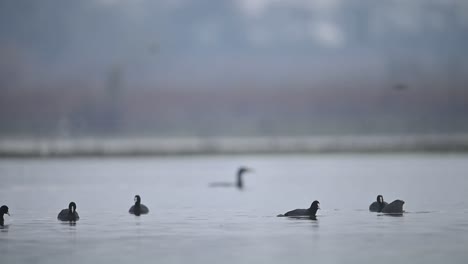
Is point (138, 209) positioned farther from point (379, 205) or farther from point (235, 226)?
point (379, 205)

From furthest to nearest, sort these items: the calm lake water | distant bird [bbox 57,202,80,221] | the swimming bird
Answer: the swimming bird < distant bird [bbox 57,202,80,221] < the calm lake water

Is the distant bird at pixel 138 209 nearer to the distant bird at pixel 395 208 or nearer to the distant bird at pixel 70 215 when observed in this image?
the distant bird at pixel 70 215

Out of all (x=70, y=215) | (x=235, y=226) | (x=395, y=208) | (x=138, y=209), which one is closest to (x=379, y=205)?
(x=395, y=208)

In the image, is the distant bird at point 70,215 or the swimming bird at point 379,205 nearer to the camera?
the distant bird at point 70,215

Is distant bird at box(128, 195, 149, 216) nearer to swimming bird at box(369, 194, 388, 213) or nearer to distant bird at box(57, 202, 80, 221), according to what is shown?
distant bird at box(57, 202, 80, 221)

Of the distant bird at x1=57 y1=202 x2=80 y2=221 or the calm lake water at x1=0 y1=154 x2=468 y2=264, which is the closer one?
the calm lake water at x1=0 y1=154 x2=468 y2=264

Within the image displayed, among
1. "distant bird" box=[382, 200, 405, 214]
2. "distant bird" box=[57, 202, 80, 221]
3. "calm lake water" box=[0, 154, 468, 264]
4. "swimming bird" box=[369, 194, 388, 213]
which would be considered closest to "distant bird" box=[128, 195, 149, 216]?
"calm lake water" box=[0, 154, 468, 264]

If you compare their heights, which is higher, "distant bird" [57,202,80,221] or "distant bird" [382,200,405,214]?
"distant bird" [57,202,80,221]

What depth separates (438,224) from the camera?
1235 inches

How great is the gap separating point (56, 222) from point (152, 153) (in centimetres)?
10226

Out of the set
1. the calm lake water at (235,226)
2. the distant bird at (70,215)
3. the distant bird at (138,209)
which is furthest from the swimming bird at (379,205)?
the distant bird at (70,215)

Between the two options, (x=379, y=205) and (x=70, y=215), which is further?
(x=379, y=205)

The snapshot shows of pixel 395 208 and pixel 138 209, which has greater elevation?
pixel 138 209

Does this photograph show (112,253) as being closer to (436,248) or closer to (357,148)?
(436,248)
